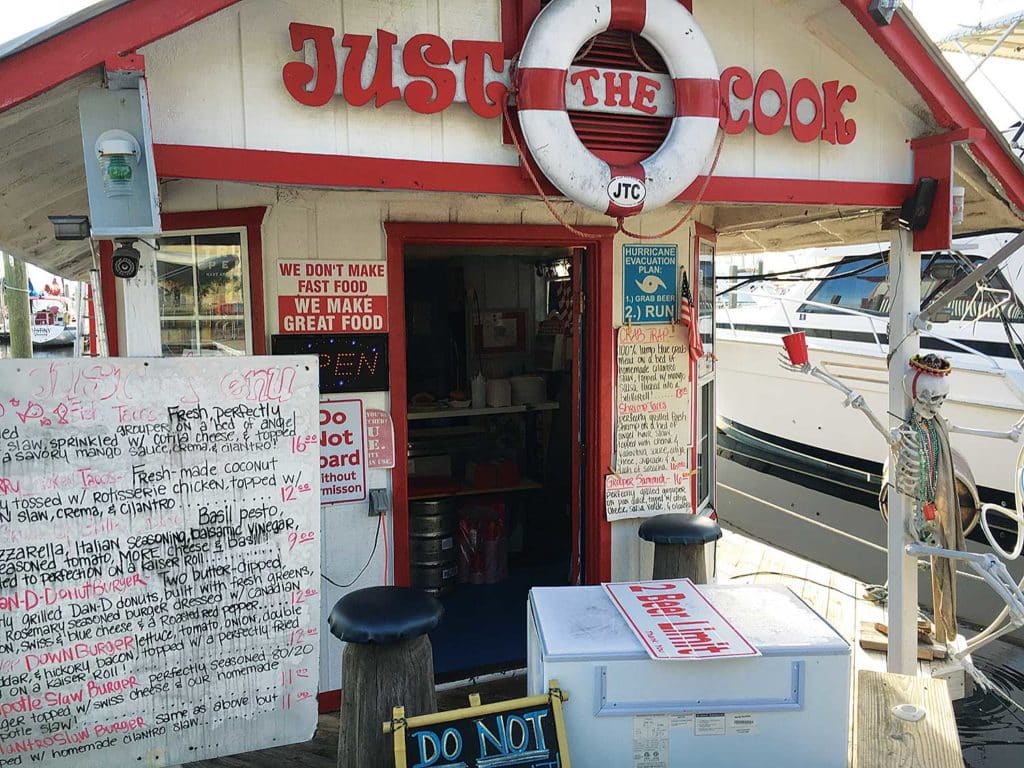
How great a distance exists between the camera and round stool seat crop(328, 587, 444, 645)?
285 centimetres

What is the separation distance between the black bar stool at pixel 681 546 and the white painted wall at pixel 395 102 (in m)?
1.76

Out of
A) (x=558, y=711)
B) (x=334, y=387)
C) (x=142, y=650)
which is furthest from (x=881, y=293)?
(x=142, y=650)

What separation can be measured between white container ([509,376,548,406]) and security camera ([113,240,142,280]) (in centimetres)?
400

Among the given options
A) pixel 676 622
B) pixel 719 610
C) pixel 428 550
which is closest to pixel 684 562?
pixel 719 610

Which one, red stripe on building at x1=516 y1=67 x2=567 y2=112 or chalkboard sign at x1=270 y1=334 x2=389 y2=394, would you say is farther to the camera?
chalkboard sign at x1=270 y1=334 x2=389 y2=394

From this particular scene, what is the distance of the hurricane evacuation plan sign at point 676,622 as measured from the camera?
2740 mm

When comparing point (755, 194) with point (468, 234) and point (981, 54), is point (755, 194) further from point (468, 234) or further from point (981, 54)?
point (981, 54)

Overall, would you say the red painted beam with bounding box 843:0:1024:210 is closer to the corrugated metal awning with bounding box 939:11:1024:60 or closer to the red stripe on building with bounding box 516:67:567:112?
the red stripe on building with bounding box 516:67:567:112

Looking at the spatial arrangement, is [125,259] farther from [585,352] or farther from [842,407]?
[842,407]

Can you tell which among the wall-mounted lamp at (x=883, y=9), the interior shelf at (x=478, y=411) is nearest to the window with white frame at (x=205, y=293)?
the interior shelf at (x=478, y=411)

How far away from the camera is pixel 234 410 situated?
9.11 feet

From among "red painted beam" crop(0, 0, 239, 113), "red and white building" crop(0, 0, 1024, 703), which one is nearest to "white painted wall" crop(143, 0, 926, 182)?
"red and white building" crop(0, 0, 1024, 703)

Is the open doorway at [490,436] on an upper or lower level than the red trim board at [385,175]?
lower

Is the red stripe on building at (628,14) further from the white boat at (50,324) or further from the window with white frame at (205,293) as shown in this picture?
the white boat at (50,324)
